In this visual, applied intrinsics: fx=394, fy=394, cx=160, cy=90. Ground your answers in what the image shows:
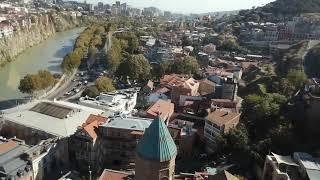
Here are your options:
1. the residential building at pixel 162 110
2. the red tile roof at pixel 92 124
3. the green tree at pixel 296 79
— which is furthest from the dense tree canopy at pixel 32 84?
the green tree at pixel 296 79

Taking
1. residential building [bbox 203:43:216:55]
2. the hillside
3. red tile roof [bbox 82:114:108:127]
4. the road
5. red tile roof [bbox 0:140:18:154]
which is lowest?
the road

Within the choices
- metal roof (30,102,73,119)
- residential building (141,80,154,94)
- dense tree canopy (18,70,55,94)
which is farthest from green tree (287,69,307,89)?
dense tree canopy (18,70,55,94)

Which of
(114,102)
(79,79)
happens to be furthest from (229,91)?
(79,79)

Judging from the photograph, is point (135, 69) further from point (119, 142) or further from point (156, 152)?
point (156, 152)

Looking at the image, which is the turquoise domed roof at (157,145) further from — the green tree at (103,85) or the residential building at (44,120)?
the green tree at (103,85)

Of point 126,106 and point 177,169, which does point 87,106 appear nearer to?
point 126,106

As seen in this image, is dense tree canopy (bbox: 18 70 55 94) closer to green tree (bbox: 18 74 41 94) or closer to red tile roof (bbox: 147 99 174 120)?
green tree (bbox: 18 74 41 94)

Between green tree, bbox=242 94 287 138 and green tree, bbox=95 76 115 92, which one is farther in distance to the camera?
green tree, bbox=95 76 115 92
